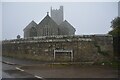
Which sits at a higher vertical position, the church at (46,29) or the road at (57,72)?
the church at (46,29)

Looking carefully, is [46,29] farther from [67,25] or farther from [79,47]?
[79,47]

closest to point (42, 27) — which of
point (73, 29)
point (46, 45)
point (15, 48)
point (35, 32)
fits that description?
point (35, 32)

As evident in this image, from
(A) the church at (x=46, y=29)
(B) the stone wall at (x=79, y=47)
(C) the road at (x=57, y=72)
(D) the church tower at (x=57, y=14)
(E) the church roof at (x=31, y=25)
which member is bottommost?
(C) the road at (x=57, y=72)

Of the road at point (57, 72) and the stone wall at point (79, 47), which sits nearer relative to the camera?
the road at point (57, 72)

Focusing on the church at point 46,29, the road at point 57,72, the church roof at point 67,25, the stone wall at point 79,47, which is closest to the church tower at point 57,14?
the church roof at point 67,25

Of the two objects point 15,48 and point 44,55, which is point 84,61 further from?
point 15,48

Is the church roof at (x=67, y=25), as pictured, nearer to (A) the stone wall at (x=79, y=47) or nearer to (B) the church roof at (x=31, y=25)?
(B) the church roof at (x=31, y=25)

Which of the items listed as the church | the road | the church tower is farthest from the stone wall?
the church tower

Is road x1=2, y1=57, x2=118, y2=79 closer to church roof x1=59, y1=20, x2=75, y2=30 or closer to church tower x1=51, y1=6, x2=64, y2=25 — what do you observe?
church roof x1=59, y1=20, x2=75, y2=30

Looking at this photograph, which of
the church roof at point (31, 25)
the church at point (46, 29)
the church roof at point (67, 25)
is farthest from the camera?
the church roof at point (67, 25)

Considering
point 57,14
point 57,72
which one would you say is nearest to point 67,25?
point 57,14

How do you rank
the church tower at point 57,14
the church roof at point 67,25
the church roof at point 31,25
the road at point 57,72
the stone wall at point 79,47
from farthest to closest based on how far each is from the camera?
1. the church tower at point 57,14
2. the church roof at point 67,25
3. the church roof at point 31,25
4. the stone wall at point 79,47
5. the road at point 57,72

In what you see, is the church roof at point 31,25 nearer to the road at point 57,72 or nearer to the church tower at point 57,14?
the church tower at point 57,14

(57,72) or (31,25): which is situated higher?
(31,25)
